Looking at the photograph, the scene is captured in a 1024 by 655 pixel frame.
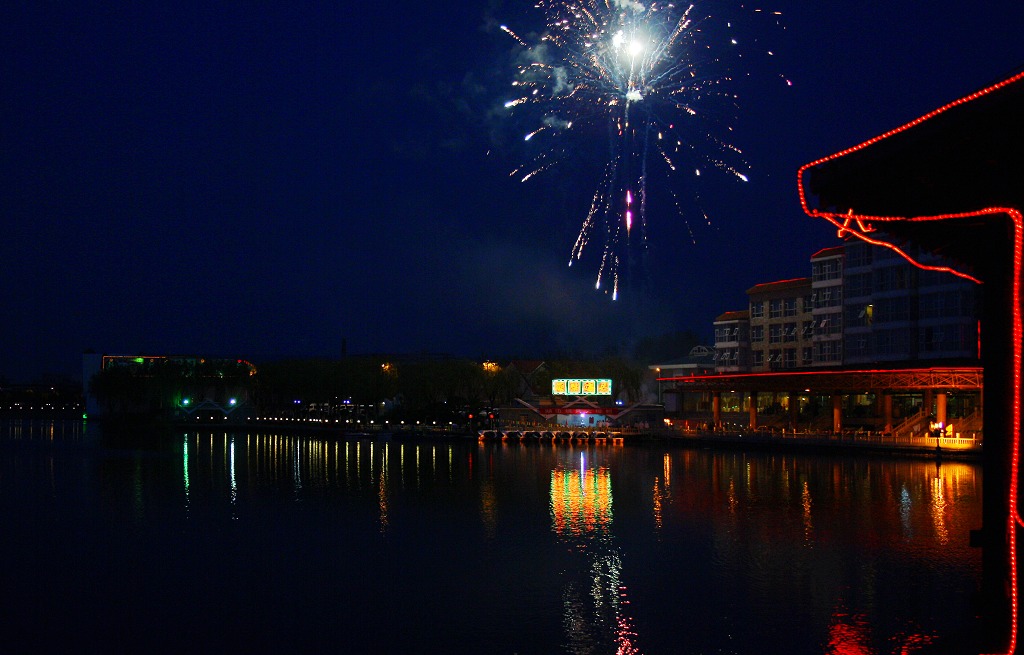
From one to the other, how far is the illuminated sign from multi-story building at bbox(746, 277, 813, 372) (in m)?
14.8

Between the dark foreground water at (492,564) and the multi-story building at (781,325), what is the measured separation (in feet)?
126

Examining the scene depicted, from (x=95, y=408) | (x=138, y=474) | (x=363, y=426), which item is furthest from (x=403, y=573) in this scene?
(x=95, y=408)

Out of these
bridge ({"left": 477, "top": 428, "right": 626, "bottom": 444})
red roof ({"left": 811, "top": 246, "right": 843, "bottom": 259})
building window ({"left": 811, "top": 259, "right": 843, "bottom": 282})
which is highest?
red roof ({"left": 811, "top": 246, "right": 843, "bottom": 259})

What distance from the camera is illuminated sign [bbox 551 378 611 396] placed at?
9256cm

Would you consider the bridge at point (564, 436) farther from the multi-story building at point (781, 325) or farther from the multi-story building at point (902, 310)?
the multi-story building at point (902, 310)

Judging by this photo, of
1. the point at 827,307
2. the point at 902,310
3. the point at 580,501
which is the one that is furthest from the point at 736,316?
the point at 580,501

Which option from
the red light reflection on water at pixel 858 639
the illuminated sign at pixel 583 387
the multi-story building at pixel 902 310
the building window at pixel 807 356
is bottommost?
the red light reflection on water at pixel 858 639

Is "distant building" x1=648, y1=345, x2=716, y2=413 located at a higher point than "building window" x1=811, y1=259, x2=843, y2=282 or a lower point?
lower

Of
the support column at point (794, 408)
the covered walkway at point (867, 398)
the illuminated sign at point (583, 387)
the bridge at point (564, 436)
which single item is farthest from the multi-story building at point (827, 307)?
the illuminated sign at point (583, 387)

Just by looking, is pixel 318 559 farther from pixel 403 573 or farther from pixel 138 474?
pixel 138 474

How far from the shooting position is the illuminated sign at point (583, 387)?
92562mm

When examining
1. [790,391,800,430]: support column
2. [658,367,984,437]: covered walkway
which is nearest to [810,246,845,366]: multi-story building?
[658,367,984,437]: covered walkway

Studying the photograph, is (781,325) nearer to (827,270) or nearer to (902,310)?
(827,270)

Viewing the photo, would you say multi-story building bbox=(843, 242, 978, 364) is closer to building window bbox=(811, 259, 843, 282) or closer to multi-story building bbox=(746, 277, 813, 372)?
building window bbox=(811, 259, 843, 282)
